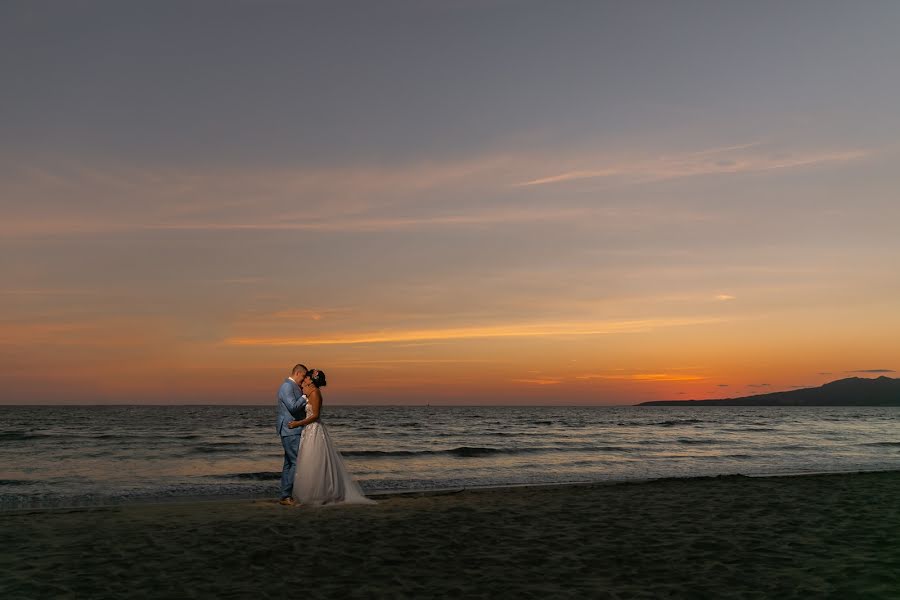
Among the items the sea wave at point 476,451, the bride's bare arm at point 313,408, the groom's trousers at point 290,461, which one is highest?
the bride's bare arm at point 313,408

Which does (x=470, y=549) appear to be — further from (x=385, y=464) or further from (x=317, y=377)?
(x=385, y=464)

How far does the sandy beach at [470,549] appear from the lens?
23.5 feet

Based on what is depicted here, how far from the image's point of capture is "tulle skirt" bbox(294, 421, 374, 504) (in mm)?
13586

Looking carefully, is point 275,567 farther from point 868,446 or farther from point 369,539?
point 868,446

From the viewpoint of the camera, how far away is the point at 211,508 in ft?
44.1

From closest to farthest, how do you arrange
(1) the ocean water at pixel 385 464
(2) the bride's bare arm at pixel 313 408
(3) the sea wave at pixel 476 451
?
(2) the bride's bare arm at pixel 313 408 < (1) the ocean water at pixel 385 464 < (3) the sea wave at pixel 476 451

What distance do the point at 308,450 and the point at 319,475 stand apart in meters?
0.55

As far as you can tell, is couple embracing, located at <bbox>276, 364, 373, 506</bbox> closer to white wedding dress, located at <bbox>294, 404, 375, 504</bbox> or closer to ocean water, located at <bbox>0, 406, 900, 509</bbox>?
white wedding dress, located at <bbox>294, 404, 375, 504</bbox>

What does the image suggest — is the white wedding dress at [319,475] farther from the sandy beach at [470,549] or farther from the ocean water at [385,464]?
the ocean water at [385,464]

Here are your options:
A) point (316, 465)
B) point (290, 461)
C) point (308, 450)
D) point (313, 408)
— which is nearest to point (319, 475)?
point (316, 465)

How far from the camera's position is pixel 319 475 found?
13.6 meters

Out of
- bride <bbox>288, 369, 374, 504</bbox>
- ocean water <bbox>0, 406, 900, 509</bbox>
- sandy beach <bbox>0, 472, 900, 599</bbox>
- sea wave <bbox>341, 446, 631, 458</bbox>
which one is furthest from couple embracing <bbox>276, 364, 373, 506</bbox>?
sea wave <bbox>341, 446, 631, 458</bbox>

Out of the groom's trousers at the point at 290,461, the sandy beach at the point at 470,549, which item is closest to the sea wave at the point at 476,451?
the groom's trousers at the point at 290,461

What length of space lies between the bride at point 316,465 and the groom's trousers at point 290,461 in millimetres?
133
